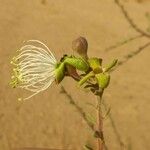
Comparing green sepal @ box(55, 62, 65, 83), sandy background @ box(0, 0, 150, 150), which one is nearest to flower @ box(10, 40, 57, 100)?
green sepal @ box(55, 62, 65, 83)

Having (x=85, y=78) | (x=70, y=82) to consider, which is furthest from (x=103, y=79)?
(x=70, y=82)

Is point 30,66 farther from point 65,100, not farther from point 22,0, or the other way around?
point 22,0

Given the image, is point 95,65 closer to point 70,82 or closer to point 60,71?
point 60,71

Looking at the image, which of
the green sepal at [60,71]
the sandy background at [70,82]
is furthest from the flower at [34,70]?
the sandy background at [70,82]

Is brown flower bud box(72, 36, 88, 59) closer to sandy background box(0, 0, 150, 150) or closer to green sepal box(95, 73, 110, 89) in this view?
green sepal box(95, 73, 110, 89)

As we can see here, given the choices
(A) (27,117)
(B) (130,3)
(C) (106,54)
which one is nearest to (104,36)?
(C) (106,54)

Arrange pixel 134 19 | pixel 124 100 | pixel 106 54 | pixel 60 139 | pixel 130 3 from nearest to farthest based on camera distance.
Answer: pixel 60 139, pixel 124 100, pixel 106 54, pixel 134 19, pixel 130 3
